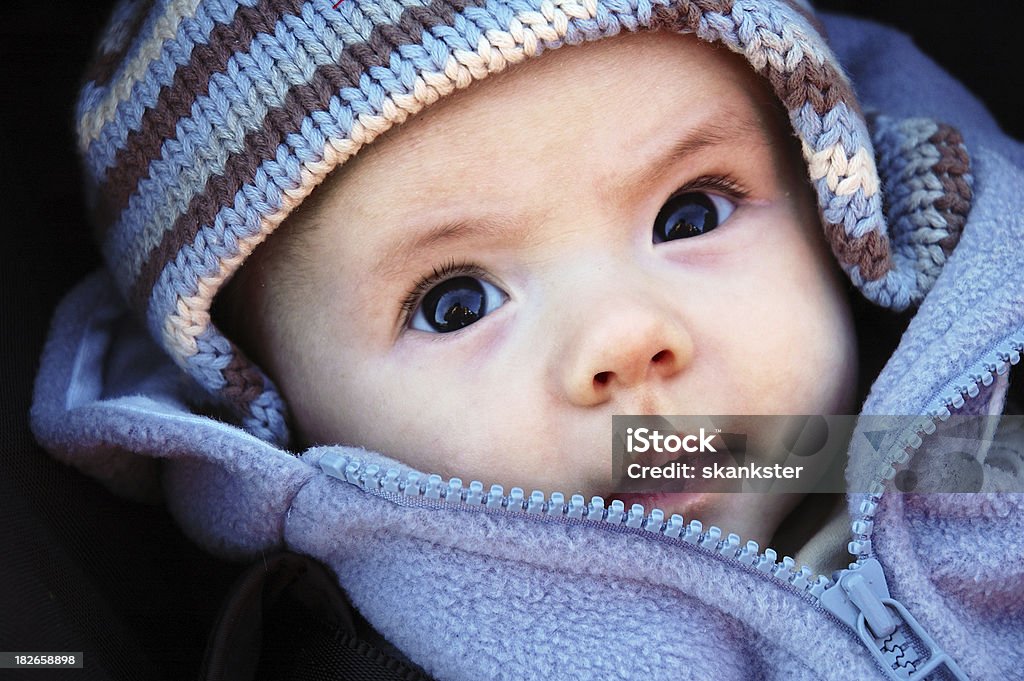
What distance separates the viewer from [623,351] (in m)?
0.89

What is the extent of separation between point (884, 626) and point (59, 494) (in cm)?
76

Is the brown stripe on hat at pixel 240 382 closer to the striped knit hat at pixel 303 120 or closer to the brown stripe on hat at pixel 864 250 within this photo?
the striped knit hat at pixel 303 120

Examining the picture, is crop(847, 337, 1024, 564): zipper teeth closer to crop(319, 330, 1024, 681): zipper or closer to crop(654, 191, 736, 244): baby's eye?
crop(319, 330, 1024, 681): zipper

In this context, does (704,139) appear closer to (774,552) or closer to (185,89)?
(774,552)

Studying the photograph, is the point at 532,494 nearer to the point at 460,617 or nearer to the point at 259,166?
the point at 460,617

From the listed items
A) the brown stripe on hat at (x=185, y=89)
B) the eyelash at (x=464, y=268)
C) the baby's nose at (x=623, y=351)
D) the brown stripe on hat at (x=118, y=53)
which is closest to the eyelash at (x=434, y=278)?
the eyelash at (x=464, y=268)

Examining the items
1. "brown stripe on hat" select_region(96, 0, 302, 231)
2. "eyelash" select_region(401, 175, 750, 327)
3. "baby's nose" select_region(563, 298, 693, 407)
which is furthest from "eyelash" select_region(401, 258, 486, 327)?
"brown stripe on hat" select_region(96, 0, 302, 231)

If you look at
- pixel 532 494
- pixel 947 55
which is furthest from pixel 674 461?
pixel 947 55

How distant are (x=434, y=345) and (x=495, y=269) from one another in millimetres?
92

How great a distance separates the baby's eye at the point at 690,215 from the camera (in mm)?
1008

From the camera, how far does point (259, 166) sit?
0.95 m

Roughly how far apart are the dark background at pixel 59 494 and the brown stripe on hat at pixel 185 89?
0.17 meters

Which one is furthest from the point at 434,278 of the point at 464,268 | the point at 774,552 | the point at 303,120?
the point at 774,552

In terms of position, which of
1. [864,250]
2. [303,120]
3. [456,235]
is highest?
[303,120]
